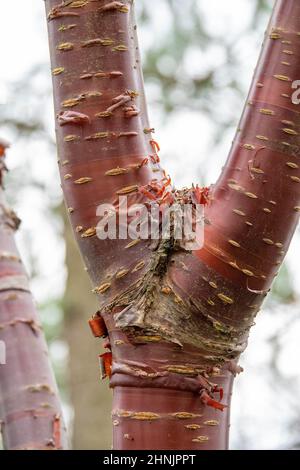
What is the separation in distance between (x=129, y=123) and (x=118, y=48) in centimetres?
9

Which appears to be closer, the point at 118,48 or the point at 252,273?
the point at 252,273

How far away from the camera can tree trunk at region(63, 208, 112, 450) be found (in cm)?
419

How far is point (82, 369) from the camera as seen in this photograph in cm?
436

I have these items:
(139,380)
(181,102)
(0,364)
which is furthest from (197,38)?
(139,380)

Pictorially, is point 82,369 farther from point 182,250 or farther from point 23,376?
point 182,250

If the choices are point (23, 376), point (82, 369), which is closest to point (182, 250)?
point (23, 376)

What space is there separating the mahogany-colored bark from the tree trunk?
294 centimetres

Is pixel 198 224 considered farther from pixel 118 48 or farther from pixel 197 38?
pixel 197 38

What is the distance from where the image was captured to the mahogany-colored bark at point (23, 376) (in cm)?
120

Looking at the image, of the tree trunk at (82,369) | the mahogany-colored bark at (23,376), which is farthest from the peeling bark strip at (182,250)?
A: the tree trunk at (82,369)

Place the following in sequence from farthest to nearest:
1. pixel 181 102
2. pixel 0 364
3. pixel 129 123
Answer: pixel 181 102
pixel 0 364
pixel 129 123

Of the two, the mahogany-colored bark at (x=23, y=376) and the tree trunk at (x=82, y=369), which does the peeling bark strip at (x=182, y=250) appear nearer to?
the mahogany-colored bark at (x=23, y=376)
